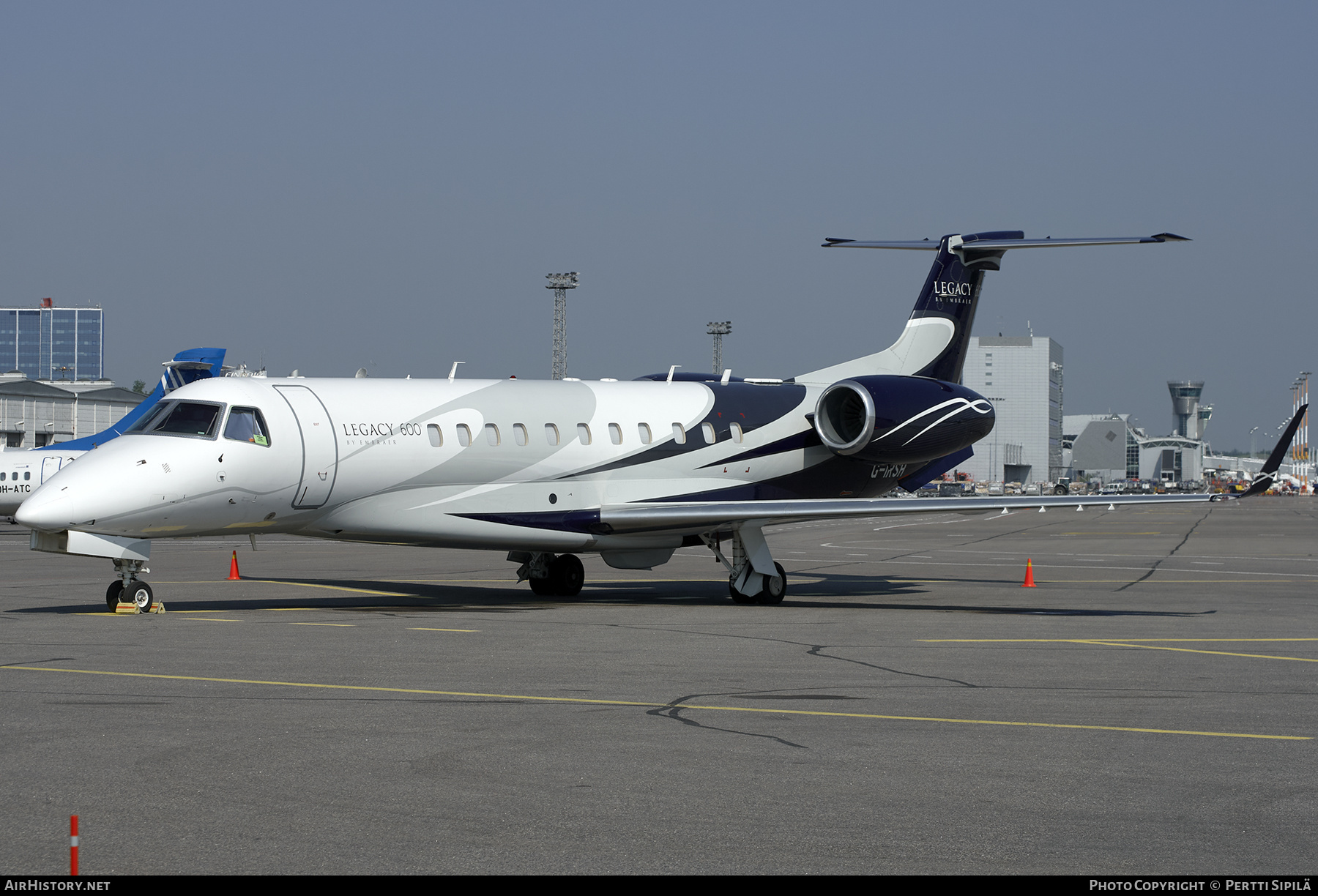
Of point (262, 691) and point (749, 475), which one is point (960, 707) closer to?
point (262, 691)

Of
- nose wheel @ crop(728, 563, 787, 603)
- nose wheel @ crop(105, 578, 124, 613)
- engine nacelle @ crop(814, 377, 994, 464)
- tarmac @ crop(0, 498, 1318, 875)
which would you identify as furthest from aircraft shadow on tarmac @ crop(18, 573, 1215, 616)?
engine nacelle @ crop(814, 377, 994, 464)

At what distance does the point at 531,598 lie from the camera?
22500 mm

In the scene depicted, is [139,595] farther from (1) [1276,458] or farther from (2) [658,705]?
(1) [1276,458]

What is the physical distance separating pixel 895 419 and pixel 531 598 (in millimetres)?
6894

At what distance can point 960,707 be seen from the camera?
10.9m

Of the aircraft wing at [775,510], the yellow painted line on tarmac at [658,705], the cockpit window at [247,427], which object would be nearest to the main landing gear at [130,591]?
the cockpit window at [247,427]

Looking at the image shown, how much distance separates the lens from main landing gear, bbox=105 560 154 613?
17.8 meters

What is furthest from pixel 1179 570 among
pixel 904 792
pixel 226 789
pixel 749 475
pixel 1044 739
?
pixel 226 789

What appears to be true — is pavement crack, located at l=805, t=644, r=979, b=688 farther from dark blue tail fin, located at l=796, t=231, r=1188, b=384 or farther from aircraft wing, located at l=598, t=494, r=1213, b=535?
dark blue tail fin, located at l=796, t=231, r=1188, b=384

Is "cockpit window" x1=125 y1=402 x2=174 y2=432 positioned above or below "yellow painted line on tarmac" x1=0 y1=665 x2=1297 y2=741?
above

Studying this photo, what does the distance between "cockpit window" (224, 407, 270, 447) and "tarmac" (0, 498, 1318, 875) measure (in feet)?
7.83

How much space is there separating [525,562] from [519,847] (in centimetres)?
1708

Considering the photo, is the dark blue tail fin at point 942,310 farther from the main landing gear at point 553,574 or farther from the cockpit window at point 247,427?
the cockpit window at point 247,427

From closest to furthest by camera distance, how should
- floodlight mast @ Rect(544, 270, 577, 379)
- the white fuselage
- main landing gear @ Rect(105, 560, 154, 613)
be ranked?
the white fuselage
main landing gear @ Rect(105, 560, 154, 613)
floodlight mast @ Rect(544, 270, 577, 379)
